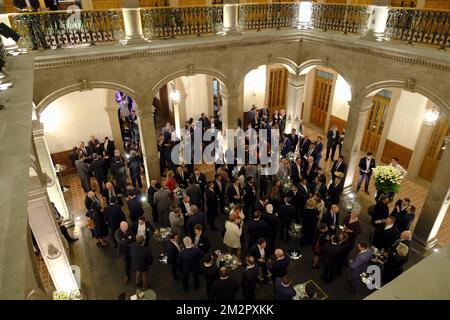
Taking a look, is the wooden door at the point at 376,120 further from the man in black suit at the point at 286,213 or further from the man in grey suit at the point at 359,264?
the man in grey suit at the point at 359,264

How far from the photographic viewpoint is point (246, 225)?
27.6 ft

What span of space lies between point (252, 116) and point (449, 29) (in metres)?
8.20

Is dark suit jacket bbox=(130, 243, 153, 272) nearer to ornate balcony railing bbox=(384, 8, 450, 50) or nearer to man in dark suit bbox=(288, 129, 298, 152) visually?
man in dark suit bbox=(288, 129, 298, 152)

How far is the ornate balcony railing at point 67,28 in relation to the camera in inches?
337

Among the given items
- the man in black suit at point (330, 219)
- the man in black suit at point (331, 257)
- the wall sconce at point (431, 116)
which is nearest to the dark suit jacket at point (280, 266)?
the man in black suit at point (331, 257)

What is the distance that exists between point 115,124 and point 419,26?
11034 millimetres

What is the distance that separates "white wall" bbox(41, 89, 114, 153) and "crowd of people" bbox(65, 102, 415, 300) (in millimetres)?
1595

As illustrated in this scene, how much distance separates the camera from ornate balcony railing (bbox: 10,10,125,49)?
8562 mm

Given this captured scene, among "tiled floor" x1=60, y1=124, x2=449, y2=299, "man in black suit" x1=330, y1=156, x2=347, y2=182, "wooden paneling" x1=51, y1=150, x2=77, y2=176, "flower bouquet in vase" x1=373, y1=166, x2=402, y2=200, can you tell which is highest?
"flower bouquet in vase" x1=373, y1=166, x2=402, y2=200

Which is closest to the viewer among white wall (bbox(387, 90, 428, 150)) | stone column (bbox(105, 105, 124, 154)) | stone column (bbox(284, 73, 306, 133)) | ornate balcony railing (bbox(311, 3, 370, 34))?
ornate balcony railing (bbox(311, 3, 370, 34))

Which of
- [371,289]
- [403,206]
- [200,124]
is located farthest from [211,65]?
[371,289]

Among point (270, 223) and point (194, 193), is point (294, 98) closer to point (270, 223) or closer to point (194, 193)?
point (194, 193)

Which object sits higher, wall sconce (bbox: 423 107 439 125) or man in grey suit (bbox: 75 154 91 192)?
wall sconce (bbox: 423 107 439 125)

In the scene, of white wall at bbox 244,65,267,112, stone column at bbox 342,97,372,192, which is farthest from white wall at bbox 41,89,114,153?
stone column at bbox 342,97,372,192
